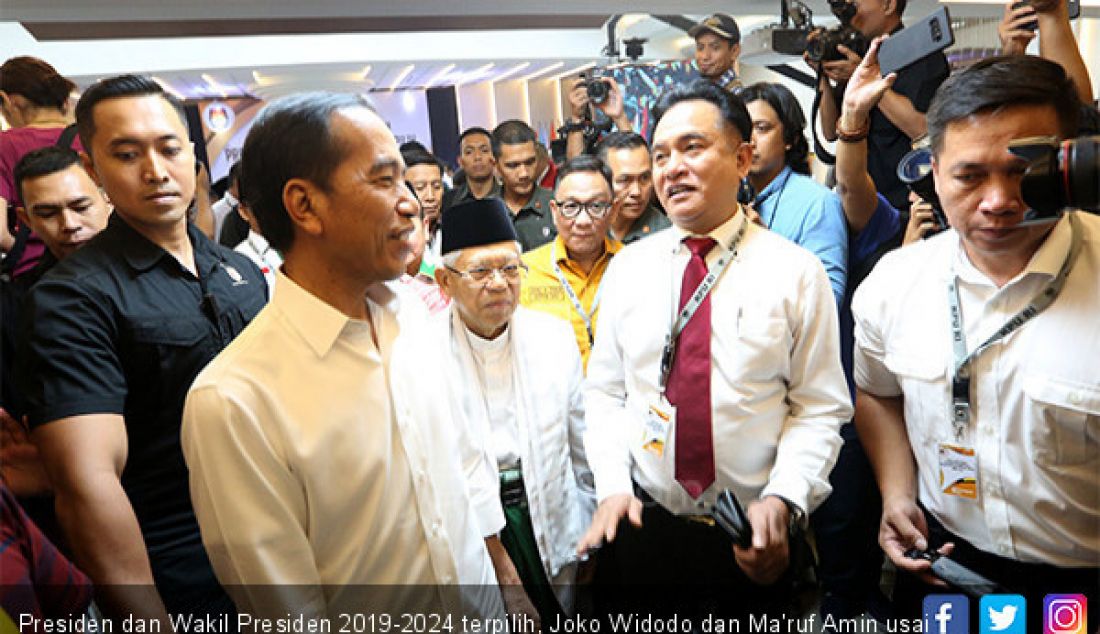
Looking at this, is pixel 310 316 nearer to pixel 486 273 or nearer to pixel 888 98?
pixel 486 273

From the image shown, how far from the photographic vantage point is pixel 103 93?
1426mm

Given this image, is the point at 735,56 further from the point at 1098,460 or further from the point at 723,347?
the point at 1098,460

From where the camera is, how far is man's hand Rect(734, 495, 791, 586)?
4.22 ft

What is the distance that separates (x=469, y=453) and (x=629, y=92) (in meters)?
2.34

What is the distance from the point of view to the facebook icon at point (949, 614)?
4.25ft

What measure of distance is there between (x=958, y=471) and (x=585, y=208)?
1510 mm

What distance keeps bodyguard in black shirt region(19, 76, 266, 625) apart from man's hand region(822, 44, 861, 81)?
209 centimetres

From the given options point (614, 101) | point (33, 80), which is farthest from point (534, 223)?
point (33, 80)

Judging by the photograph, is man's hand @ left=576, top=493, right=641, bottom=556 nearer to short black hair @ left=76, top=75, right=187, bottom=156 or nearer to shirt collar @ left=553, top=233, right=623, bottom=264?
shirt collar @ left=553, top=233, right=623, bottom=264

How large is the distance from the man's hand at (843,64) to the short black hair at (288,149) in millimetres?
1860

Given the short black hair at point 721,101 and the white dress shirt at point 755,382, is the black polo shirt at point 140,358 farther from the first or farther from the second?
the short black hair at point 721,101

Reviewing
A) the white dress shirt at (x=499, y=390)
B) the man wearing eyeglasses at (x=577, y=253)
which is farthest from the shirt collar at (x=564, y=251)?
the white dress shirt at (x=499, y=390)

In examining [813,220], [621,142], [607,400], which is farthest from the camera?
[621,142]

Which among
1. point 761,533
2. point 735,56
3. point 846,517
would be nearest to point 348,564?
point 761,533
